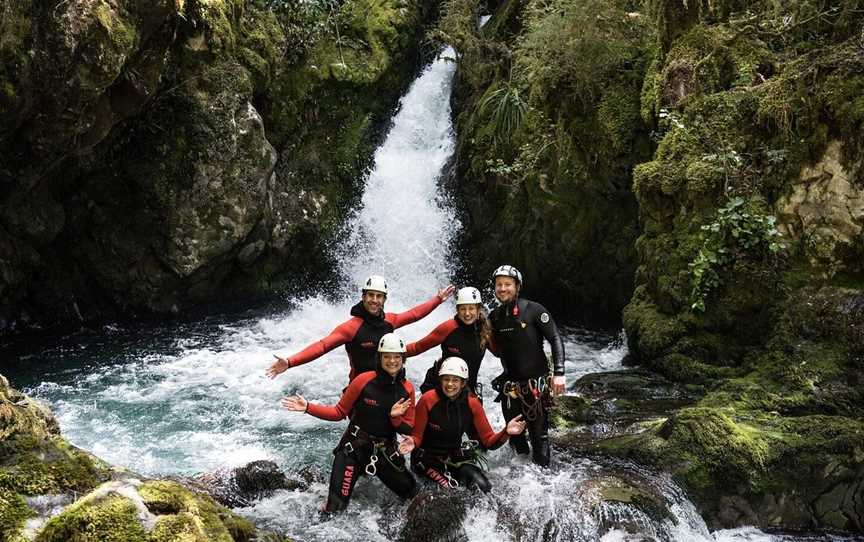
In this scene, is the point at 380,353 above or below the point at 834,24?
below

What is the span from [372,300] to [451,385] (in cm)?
122

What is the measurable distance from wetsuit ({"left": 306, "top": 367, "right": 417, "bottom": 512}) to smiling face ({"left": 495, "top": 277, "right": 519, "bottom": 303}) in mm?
1219

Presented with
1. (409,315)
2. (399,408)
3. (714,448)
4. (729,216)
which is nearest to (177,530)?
(399,408)

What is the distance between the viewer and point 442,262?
14969mm

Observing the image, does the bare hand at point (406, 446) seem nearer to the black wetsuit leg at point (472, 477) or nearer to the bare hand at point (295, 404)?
the black wetsuit leg at point (472, 477)

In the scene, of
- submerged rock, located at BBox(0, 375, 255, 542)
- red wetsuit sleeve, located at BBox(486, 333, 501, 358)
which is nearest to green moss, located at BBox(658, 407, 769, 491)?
red wetsuit sleeve, located at BBox(486, 333, 501, 358)

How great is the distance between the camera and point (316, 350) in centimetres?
611

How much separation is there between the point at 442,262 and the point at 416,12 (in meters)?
7.04

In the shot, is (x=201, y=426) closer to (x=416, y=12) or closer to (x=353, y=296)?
(x=353, y=296)

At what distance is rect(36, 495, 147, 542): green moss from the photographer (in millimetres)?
3109

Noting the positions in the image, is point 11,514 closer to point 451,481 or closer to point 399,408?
point 399,408

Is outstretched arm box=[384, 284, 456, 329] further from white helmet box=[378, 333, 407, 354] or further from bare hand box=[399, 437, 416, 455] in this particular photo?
bare hand box=[399, 437, 416, 455]

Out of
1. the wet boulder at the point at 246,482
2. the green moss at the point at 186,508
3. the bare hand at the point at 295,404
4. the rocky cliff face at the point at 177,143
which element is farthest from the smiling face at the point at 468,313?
the rocky cliff face at the point at 177,143

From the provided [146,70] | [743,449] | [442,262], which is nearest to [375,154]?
[442,262]
